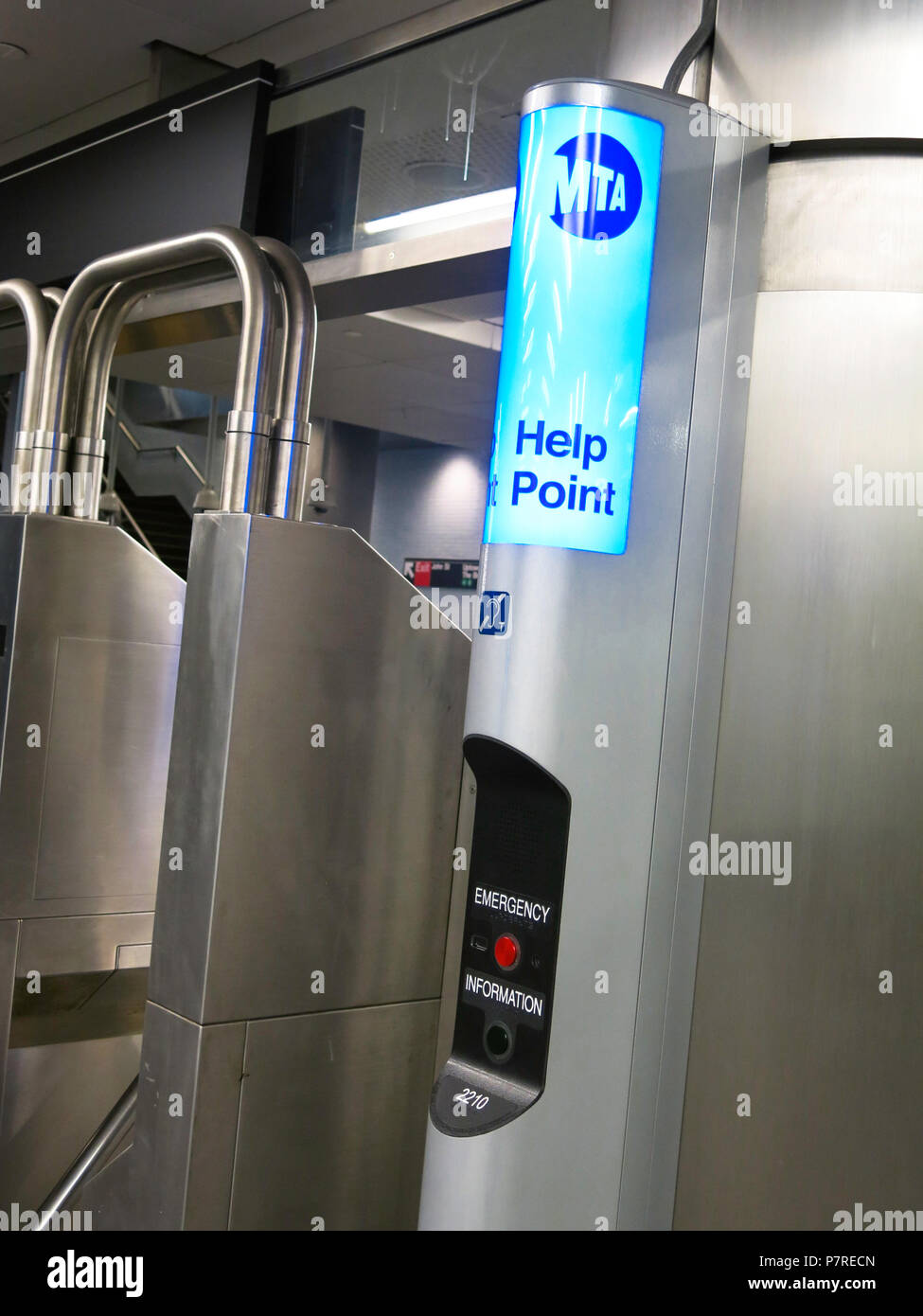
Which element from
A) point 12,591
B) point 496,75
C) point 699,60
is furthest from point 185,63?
point 699,60

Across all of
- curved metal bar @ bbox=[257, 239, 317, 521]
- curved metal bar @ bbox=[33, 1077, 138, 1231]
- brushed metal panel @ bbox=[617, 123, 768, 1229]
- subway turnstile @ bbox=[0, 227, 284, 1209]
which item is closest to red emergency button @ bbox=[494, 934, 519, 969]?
brushed metal panel @ bbox=[617, 123, 768, 1229]

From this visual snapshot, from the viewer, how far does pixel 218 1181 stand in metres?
2.39

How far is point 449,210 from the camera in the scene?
3219mm

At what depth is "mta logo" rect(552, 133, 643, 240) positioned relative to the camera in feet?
6.42

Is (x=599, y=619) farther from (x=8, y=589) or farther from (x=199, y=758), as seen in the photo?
(x=8, y=589)

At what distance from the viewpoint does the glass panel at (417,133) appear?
3.06 meters

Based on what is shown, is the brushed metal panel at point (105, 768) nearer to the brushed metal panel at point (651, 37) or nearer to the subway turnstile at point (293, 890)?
the subway turnstile at point (293, 890)

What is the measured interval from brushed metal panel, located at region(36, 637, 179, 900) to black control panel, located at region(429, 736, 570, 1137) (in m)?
1.39

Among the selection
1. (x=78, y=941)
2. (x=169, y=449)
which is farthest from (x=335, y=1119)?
(x=169, y=449)

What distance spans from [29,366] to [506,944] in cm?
197

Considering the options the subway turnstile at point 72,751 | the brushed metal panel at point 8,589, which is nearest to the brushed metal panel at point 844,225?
the subway turnstile at point 72,751

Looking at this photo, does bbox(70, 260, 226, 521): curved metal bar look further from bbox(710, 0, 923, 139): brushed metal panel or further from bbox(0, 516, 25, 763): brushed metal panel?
bbox(710, 0, 923, 139): brushed metal panel

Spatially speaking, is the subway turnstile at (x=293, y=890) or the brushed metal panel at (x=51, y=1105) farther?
the brushed metal panel at (x=51, y=1105)

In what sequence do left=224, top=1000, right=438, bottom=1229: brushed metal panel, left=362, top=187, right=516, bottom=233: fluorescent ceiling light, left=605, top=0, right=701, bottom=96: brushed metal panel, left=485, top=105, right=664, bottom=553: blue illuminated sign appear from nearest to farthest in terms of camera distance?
left=485, top=105, right=664, bottom=553: blue illuminated sign → left=605, top=0, right=701, bottom=96: brushed metal panel → left=224, top=1000, right=438, bottom=1229: brushed metal panel → left=362, top=187, right=516, bottom=233: fluorescent ceiling light
